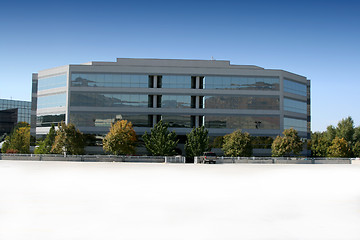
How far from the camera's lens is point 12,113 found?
13438cm

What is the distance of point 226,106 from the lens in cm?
7031

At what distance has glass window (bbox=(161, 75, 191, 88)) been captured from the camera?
70062 millimetres

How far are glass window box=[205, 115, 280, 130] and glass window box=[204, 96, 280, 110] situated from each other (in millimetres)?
2050

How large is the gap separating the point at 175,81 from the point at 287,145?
2310 cm

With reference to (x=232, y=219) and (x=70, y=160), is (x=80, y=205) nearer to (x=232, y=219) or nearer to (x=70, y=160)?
(x=232, y=219)

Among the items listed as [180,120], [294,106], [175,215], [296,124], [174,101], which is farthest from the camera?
[296,124]

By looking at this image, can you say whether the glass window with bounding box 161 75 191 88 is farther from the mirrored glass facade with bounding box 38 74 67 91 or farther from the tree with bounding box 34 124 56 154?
the tree with bounding box 34 124 56 154

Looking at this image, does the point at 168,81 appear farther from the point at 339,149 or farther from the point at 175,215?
the point at 175,215

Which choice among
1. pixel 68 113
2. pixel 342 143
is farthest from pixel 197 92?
pixel 342 143

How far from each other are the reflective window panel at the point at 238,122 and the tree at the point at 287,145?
5.75 metres

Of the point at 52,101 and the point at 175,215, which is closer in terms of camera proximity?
the point at 175,215

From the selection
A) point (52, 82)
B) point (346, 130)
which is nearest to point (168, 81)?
point (52, 82)

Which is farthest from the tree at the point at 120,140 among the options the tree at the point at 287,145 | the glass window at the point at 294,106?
the glass window at the point at 294,106

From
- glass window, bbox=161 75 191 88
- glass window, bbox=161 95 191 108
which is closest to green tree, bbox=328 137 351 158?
glass window, bbox=161 95 191 108
